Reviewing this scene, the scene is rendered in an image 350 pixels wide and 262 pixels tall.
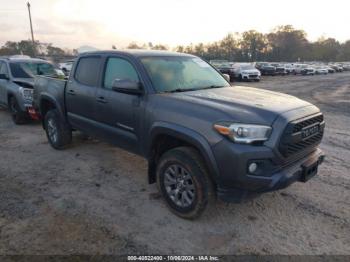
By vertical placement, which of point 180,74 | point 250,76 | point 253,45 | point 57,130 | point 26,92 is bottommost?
point 250,76

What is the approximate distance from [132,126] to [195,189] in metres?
1.23

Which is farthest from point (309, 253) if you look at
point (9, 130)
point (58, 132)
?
point (9, 130)

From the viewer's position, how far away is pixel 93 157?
19.0 ft

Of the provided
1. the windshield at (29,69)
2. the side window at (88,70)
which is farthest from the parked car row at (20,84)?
the side window at (88,70)

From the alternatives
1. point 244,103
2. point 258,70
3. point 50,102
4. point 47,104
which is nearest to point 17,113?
point 47,104

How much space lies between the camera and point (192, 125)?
332 cm

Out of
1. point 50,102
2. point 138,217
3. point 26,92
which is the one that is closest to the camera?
point 138,217

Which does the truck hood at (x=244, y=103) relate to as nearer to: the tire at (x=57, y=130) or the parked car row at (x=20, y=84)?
the tire at (x=57, y=130)

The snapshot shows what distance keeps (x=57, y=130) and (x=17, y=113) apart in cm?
297

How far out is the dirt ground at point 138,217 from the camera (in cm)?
318

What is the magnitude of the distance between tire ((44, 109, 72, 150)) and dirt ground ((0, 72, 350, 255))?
65 centimetres

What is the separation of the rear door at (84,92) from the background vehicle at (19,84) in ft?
9.71

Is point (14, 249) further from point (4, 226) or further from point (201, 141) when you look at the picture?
point (201, 141)

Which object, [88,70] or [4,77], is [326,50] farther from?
[88,70]
